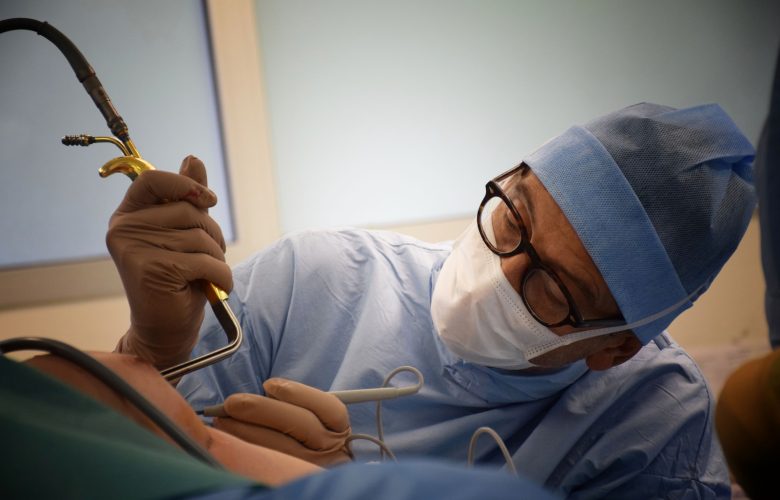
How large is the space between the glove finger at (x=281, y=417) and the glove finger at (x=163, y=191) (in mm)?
297

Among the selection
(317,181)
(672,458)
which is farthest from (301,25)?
(672,458)

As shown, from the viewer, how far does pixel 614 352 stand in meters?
1.19

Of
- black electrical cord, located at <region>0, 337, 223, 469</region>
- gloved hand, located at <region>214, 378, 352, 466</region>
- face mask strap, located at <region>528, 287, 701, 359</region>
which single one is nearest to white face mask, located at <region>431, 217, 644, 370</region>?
face mask strap, located at <region>528, 287, 701, 359</region>

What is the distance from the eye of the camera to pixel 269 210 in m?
1.71

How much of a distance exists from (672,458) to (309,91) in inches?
50.9

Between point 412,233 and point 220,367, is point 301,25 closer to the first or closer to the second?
point 412,233

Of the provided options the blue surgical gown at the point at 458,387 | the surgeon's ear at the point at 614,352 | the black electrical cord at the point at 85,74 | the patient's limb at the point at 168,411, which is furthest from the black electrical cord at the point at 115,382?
the surgeon's ear at the point at 614,352

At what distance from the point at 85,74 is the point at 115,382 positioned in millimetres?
577

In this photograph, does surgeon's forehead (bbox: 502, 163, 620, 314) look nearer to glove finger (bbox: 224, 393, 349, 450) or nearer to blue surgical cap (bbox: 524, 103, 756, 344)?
blue surgical cap (bbox: 524, 103, 756, 344)

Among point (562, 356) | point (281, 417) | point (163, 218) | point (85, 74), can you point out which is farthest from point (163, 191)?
point (562, 356)

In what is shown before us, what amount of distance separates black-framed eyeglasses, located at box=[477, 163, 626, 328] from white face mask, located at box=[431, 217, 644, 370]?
0.05 feet

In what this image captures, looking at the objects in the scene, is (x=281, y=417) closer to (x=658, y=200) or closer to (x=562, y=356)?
(x=562, y=356)

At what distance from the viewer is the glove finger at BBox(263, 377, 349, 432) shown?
882 mm

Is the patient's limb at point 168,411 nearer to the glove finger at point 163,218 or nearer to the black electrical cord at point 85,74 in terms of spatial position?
the glove finger at point 163,218
